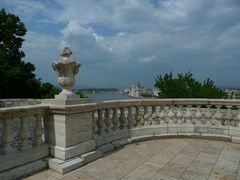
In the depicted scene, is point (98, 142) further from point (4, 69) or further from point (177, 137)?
point (4, 69)

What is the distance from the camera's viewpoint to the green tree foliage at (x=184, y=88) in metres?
26.1

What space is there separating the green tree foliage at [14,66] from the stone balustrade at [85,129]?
1937 centimetres

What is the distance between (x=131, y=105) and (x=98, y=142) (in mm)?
1449

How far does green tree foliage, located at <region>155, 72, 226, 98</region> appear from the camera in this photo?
2614 centimetres

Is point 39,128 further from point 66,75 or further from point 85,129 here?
point 66,75

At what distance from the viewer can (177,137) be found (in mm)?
7770

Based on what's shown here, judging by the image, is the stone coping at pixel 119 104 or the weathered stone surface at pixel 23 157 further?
the stone coping at pixel 119 104

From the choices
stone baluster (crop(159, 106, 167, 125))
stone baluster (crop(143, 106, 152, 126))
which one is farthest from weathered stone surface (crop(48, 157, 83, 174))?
stone baluster (crop(159, 106, 167, 125))

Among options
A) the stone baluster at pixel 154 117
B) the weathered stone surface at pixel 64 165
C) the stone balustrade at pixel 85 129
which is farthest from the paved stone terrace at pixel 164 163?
the stone baluster at pixel 154 117

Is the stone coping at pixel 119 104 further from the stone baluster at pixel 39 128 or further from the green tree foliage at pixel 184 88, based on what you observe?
the green tree foliage at pixel 184 88

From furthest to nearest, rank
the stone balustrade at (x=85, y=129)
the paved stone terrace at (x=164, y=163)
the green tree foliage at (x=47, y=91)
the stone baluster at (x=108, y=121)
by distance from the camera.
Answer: the green tree foliage at (x=47, y=91)
the stone baluster at (x=108, y=121)
the paved stone terrace at (x=164, y=163)
the stone balustrade at (x=85, y=129)

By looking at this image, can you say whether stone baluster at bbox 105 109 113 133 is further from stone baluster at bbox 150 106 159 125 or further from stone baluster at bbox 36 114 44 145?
stone baluster at bbox 36 114 44 145

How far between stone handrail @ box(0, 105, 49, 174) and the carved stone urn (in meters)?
0.54

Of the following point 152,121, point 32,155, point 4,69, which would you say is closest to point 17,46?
point 4,69
